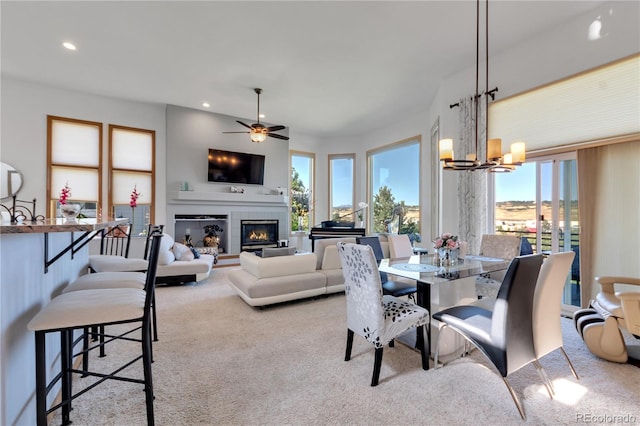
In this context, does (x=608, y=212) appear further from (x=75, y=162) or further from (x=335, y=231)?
(x=75, y=162)

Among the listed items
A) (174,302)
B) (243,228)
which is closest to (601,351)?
(174,302)

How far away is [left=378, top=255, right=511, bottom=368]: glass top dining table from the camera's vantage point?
86.5 inches

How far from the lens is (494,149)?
234 centimetres

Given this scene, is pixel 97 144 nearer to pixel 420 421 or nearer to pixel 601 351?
pixel 420 421

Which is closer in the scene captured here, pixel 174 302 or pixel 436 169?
pixel 174 302

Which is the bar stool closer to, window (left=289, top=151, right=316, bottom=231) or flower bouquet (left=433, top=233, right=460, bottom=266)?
flower bouquet (left=433, top=233, right=460, bottom=266)

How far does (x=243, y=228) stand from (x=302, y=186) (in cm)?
211

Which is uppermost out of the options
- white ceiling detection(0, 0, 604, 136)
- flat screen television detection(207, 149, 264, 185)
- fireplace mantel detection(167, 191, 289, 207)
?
white ceiling detection(0, 0, 604, 136)

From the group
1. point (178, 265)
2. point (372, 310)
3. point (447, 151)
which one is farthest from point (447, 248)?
point (178, 265)

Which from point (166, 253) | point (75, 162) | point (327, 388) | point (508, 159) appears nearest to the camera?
point (327, 388)

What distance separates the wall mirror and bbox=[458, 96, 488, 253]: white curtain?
282 inches

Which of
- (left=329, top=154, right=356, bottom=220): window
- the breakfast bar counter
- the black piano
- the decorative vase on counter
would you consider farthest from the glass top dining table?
(left=329, top=154, right=356, bottom=220): window

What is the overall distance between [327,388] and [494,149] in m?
2.27

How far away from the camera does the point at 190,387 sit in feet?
6.28
